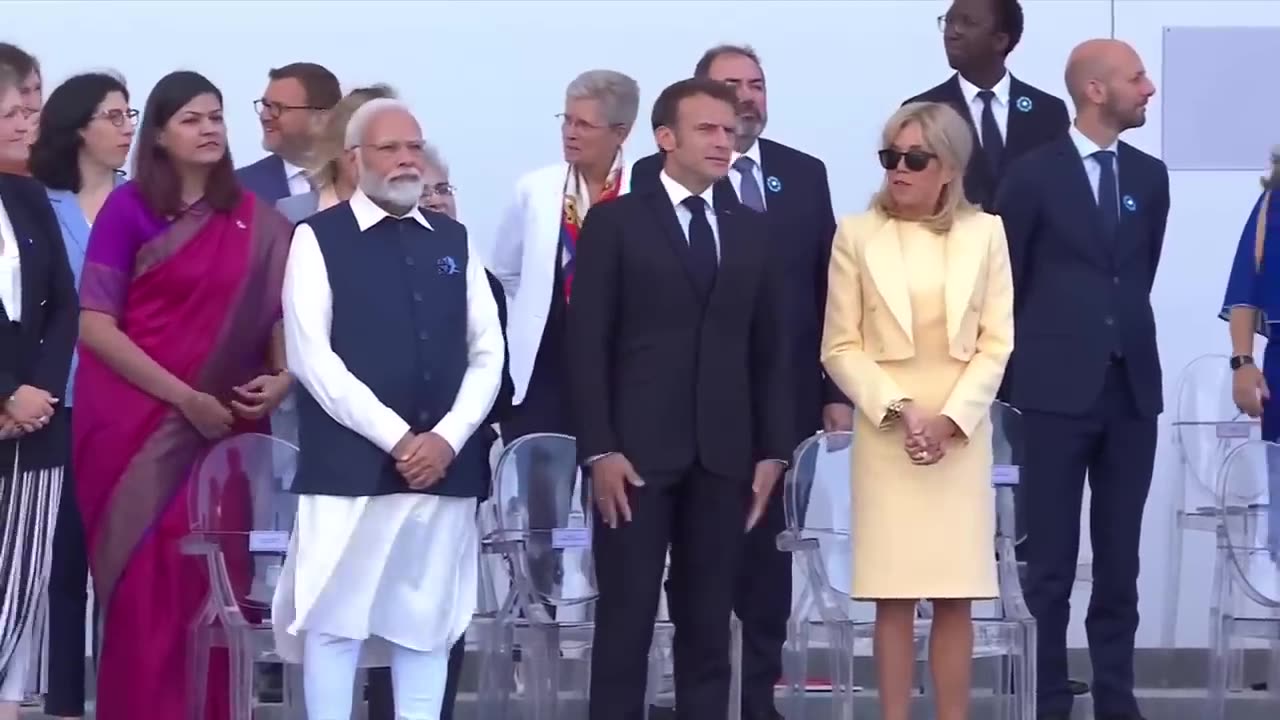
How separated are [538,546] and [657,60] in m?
2.15

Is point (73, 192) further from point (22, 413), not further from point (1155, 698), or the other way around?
point (1155, 698)

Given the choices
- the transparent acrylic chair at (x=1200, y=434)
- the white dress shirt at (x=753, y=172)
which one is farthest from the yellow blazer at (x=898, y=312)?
the transparent acrylic chair at (x=1200, y=434)

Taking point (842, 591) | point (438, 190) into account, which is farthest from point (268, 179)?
point (842, 591)

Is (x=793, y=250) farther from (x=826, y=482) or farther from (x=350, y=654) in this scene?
(x=350, y=654)

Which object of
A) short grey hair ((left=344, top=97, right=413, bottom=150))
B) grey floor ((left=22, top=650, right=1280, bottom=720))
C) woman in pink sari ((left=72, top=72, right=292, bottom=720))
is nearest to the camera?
short grey hair ((left=344, top=97, right=413, bottom=150))

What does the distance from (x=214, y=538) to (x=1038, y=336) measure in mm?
2029

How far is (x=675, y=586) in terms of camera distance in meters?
5.61

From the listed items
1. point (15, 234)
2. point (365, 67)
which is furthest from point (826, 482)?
point (365, 67)

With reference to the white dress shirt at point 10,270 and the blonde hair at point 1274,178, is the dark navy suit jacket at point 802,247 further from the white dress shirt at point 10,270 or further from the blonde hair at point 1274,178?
the white dress shirt at point 10,270

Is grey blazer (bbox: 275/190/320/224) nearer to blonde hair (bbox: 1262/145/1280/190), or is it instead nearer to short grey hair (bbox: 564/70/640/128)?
short grey hair (bbox: 564/70/640/128)

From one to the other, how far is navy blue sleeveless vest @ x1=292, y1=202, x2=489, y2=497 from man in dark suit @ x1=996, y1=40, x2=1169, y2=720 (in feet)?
5.34

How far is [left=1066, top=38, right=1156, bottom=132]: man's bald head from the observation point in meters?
6.40

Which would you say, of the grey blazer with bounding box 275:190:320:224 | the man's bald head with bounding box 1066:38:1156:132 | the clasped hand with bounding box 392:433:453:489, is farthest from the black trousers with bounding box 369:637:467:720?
the man's bald head with bounding box 1066:38:1156:132

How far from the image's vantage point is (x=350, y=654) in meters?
5.23
